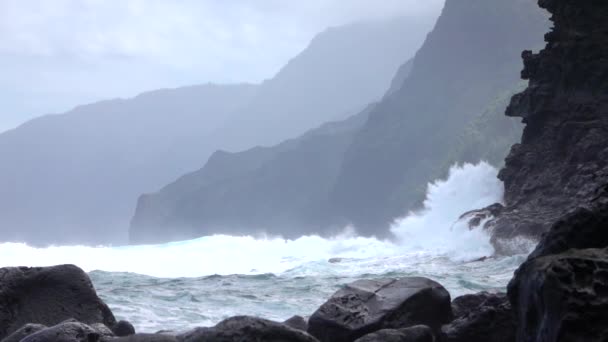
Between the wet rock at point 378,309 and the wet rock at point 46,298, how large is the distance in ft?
9.10

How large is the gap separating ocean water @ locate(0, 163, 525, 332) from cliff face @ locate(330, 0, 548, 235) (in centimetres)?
2467

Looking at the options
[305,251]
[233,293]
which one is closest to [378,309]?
[233,293]

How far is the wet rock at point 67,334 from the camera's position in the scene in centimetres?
637

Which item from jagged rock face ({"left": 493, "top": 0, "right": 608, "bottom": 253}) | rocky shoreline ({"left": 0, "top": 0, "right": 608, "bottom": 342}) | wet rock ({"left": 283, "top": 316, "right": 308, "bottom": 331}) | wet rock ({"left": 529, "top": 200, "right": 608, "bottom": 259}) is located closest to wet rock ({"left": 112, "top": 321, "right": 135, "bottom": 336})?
rocky shoreline ({"left": 0, "top": 0, "right": 608, "bottom": 342})

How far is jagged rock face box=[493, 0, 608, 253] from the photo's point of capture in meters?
21.5

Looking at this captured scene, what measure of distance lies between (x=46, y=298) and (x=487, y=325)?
204 inches

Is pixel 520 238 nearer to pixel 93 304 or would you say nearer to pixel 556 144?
pixel 556 144

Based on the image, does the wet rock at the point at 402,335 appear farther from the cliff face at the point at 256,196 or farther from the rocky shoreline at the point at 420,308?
the cliff face at the point at 256,196

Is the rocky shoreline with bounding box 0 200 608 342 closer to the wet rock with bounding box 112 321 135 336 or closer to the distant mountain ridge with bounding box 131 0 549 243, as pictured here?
the wet rock with bounding box 112 321 135 336

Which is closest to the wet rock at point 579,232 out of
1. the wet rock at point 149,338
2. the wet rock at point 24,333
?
the wet rock at point 149,338

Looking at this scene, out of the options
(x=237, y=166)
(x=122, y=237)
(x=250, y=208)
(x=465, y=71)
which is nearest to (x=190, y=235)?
(x=250, y=208)

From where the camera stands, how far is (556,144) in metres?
23.7

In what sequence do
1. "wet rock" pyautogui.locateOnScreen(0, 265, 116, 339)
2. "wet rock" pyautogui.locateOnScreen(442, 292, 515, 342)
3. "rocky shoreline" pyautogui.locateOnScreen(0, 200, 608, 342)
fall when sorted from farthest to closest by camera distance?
"wet rock" pyautogui.locateOnScreen(0, 265, 116, 339), "wet rock" pyautogui.locateOnScreen(442, 292, 515, 342), "rocky shoreline" pyautogui.locateOnScreen(0, 200, 608, 342)

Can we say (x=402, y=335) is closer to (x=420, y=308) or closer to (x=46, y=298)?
(x=420, y=308)
